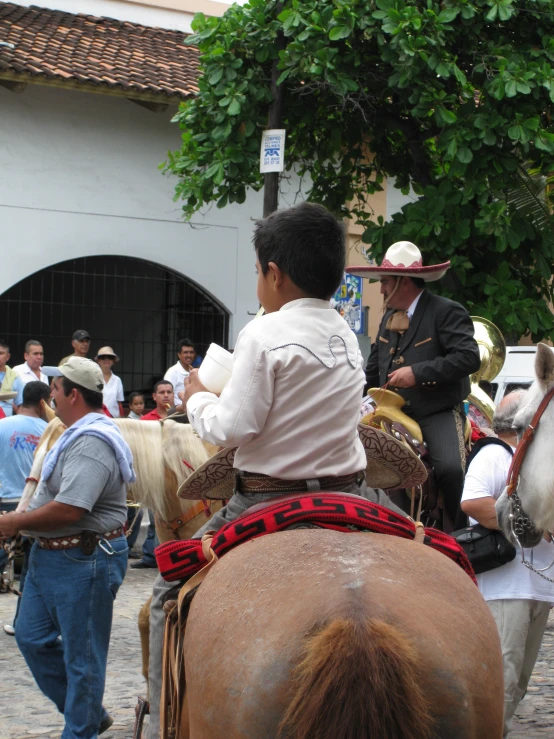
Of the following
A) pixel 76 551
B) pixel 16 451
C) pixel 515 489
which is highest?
pixel 515 489

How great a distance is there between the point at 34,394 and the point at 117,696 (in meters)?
3.45

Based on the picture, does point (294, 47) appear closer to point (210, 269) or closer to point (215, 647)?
point (210, 269)

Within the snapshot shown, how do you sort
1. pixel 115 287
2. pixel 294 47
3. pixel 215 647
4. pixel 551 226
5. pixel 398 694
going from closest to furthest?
1. pixel 398 694
2. pixel 215 647
3. pixel 294 47
4. pixel 551 226
5. pixel 115 287

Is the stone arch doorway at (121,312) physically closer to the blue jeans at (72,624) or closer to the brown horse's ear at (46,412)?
the brown horse's ear at (46,412)

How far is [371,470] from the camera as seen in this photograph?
389 cm

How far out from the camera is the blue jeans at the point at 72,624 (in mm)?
4883

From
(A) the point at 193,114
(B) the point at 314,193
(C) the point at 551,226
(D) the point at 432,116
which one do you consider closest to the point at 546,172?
(C) the point at 551,226

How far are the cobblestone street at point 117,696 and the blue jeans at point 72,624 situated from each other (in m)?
0.75

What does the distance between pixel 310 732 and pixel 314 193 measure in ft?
40.6

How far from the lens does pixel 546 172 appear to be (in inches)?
482

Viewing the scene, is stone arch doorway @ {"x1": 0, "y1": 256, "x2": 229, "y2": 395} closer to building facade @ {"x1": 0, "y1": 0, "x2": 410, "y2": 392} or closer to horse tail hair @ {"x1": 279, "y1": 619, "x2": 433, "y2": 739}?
building facade @ {"x1": 0, "y1": 0, "x2": 410, "y2": 392}

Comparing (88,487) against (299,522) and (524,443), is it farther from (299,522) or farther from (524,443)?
(299,522)

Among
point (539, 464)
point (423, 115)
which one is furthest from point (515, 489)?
point (423, 115)

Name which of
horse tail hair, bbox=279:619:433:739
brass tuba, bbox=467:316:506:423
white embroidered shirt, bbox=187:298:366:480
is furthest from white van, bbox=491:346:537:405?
horse tail hair, bbox=279:619:433:739
